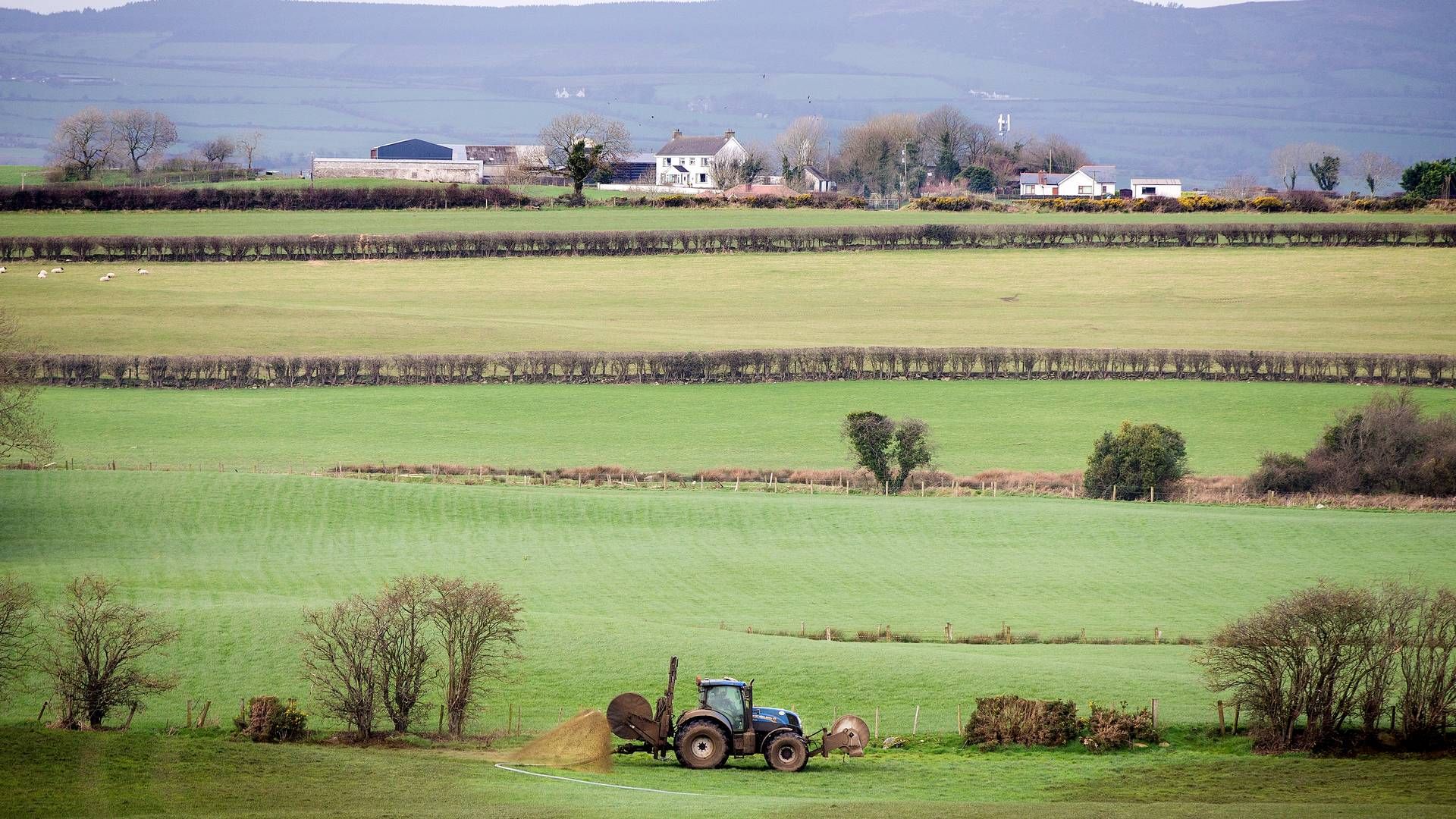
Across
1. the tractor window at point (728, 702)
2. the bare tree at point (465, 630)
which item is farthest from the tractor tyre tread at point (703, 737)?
the bare tree at point (465, 630)

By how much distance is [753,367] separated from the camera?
72125 mm

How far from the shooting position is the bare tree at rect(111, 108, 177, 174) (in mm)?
146750

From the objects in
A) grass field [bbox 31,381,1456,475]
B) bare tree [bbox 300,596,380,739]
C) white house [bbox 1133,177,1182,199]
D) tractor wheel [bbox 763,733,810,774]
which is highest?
white house [bbox 1133,177,1182,199]

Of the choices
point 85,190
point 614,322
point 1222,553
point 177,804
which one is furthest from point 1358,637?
point 85,190

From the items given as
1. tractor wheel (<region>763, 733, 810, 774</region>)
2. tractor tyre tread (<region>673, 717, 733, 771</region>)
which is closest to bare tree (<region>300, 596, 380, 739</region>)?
tractor tyre tread (<region>673, 717, 733, 771</region>)

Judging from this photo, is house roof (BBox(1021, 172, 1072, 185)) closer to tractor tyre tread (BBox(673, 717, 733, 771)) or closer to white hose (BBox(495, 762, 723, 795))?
tractor tyre tread (BBox(673, 717, 733, 771))

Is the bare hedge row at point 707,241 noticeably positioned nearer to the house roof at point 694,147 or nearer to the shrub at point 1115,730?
the house roof at point 694,147

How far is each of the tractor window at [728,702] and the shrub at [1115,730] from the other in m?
6.95

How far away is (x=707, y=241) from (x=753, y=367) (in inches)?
1294

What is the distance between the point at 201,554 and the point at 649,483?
17.3 meters

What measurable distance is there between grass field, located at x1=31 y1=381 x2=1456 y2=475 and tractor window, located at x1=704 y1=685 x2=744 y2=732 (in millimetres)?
31124

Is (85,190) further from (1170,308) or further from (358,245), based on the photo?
(1170,308)

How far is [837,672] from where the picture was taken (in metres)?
30.7

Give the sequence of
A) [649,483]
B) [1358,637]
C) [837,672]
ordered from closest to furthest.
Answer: [1358,637] → [837,672] → [649,483]
